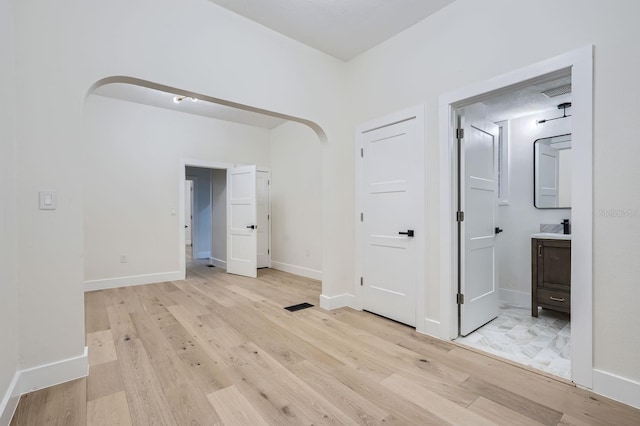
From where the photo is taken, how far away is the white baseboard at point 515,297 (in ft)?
12.2

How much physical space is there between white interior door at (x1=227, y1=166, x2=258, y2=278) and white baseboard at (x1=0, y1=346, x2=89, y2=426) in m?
3.25

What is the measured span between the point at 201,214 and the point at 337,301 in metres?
6.17

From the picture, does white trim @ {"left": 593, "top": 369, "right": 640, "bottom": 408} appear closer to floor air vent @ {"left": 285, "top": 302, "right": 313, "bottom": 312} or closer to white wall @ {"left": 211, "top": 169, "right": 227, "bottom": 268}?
floor air vent @ {"left": 285, "top": 302, "right": 313, "bottom": 312}

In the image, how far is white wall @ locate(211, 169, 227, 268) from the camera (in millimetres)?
6438

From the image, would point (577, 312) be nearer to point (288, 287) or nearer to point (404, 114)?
point (404, 114)

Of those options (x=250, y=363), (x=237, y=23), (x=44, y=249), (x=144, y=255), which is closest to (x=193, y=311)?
(x=250, y=363)

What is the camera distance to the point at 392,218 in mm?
3092

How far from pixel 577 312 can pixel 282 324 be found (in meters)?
2.38

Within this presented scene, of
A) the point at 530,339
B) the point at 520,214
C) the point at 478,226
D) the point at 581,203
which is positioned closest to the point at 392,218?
the point at 478,226

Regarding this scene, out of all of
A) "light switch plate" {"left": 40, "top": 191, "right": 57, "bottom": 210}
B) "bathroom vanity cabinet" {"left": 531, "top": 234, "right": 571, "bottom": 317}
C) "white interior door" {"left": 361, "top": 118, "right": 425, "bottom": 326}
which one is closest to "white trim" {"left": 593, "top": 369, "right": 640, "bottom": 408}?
"white interior door" {"left": 361, "top": 118, "right": 425, "bottom": 326}

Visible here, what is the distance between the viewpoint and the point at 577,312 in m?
1.89

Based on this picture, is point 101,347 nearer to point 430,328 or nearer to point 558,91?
point 430,328

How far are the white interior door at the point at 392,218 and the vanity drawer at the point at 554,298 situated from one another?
5.10 feet

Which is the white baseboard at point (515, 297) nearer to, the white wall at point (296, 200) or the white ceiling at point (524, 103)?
the white ceiling at point (524, 103)
